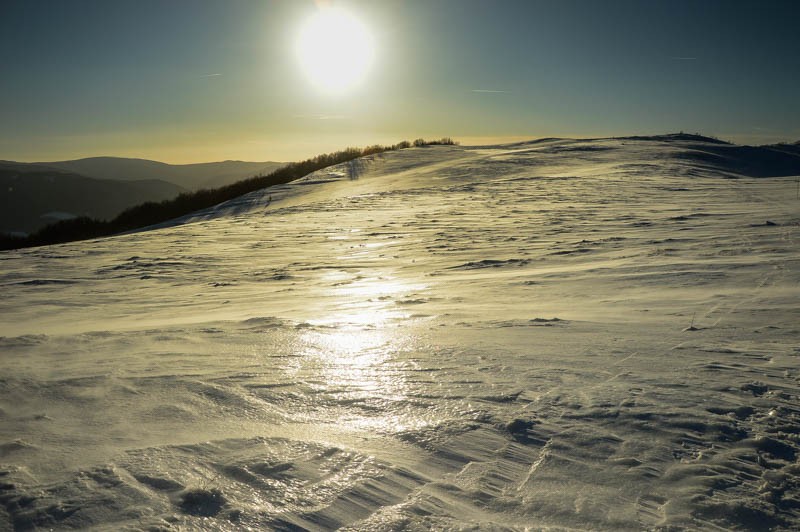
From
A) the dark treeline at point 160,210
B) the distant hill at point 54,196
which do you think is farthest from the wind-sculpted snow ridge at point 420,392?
the distant hill at point 54,196

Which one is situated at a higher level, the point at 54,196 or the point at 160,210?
the point at 54,196

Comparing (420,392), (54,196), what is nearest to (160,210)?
(420,392)

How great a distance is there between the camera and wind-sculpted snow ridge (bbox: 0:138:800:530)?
173 cm

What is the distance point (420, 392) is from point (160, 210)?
62.4 feet

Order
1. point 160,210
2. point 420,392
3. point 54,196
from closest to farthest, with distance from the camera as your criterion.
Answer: point 420,392 < point 160,210 < point 54,196

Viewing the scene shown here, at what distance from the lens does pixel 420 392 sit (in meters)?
2.63

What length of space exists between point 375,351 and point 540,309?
1.61 meters

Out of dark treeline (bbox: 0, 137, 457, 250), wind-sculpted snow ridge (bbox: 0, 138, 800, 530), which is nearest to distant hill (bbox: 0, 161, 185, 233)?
dark treeline (bbox: 0, 137, 457, 250)

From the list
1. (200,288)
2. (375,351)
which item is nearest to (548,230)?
(200,288)

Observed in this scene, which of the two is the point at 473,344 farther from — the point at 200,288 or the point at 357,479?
the point at 200,288

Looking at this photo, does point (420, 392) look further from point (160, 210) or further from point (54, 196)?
point (54, 196)

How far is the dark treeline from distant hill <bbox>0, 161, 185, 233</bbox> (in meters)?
79.7

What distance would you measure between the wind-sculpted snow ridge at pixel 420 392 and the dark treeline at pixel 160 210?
441 inches

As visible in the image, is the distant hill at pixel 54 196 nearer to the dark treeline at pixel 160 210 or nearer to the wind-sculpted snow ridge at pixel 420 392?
the dark treeline at pixel 160 210
